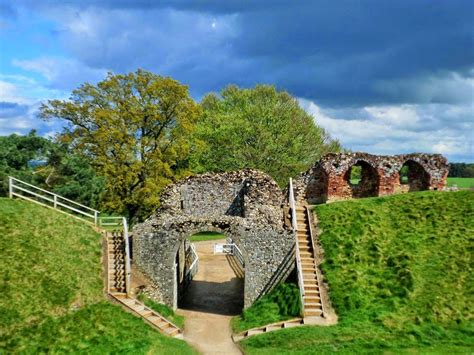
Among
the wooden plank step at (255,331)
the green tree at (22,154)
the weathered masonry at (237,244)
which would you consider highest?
the green tree at (22,154)

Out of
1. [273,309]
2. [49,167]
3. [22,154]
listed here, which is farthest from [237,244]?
[22,154]

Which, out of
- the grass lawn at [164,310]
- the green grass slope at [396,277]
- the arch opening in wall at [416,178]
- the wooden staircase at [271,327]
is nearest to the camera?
the green grass slope at [396,277]

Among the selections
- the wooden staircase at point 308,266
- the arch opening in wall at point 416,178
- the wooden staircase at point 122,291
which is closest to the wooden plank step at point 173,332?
the wooden staircase at point 122,291

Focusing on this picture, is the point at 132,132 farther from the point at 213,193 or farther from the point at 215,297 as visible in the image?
the point at 215,297

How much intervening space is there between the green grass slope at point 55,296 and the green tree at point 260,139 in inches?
873

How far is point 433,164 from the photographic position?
29438 mm

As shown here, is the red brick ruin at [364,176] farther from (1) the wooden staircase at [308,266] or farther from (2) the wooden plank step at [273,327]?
(2) the wooden plank step at [273,327]

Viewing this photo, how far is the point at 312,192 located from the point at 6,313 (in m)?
19.8

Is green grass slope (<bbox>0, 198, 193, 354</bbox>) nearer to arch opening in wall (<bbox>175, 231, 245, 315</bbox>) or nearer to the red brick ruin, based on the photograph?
arch opening in wall (<bbox>175, 231, 245, 315</bbox>)

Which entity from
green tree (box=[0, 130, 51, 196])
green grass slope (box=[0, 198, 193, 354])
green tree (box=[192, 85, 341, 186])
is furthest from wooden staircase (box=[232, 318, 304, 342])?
green tree (box=[192, 85, 341, 186])

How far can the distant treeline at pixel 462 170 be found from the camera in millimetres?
80906

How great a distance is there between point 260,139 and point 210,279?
18.3 meters

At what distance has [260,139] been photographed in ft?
143

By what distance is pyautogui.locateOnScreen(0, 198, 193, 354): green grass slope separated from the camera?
1545 cm
